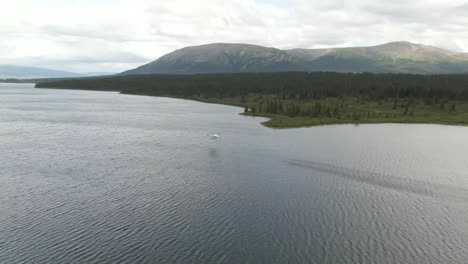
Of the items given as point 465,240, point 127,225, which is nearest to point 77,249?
point 127,225

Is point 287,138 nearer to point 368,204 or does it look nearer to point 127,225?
point 368,204

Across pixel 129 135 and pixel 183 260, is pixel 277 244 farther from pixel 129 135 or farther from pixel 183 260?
pixel 129 135

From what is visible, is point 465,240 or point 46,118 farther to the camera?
point 46,118

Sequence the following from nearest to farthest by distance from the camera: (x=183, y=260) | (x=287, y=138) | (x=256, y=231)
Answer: (x=183, y=260) → (x=256, y=231) → (x=287, y=138)

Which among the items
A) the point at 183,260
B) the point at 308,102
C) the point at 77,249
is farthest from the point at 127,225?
the point at 308,102

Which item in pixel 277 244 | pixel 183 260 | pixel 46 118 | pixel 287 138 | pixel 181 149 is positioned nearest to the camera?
pixel 183 260

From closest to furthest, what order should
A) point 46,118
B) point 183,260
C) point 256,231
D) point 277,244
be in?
point 183,260, point 277,244, point 256,231, point 46,118
